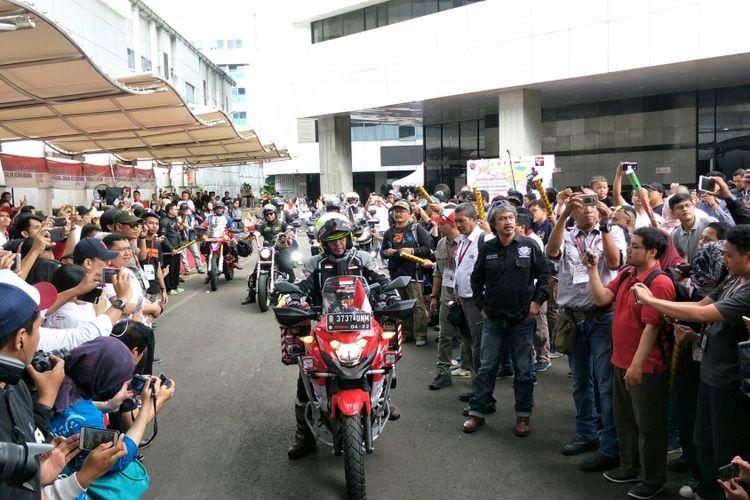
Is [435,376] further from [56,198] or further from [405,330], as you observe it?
[56,198]

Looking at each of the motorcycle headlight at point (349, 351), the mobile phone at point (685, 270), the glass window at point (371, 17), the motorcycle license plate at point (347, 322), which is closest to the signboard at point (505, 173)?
the mobile phone at point (685, 270)

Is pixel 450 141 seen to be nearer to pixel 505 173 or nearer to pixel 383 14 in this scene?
pixel 383 14

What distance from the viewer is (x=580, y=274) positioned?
540 cm

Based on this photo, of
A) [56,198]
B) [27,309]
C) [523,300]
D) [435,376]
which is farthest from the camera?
[56,198]

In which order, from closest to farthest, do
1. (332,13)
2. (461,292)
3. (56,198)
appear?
1. (461,292)
2. (56,198)
3. (332,13)

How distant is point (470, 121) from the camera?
116ft

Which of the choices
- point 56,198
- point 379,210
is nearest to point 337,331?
point 379,210

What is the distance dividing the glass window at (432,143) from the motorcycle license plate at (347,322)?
33354mm

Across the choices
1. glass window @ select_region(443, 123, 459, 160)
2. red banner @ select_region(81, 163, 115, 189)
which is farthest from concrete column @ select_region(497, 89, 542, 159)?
red banner @ select_region(81, 163, 115, 189)

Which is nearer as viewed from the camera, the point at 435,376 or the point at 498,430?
the point at 498,430

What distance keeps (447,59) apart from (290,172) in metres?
34.7

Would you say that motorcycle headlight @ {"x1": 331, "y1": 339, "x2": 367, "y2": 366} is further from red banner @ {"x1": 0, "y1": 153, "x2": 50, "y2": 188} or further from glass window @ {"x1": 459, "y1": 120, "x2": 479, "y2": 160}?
glass window @ {"x1": 459, "y1": 120, "x2": 479, "y2": 160}

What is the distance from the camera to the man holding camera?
12.1ft

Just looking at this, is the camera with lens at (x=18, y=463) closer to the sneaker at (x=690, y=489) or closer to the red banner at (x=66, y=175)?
the sneaker at (x=690, y=489)
